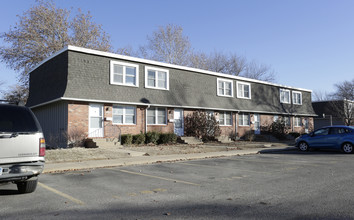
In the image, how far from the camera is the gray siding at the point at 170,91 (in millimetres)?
17453

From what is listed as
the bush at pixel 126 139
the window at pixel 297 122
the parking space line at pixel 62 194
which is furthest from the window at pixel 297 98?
the parking space line at pixel 62 194

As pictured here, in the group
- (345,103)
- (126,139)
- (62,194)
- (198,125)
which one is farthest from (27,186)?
(345,103)

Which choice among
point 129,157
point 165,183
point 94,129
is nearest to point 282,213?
point 165,183

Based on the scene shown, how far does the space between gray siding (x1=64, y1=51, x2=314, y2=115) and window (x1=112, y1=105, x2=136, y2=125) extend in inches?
28.4

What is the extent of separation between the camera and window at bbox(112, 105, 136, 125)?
1909cm

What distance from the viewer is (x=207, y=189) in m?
6.95

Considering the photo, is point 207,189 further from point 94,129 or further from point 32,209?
point 94,129

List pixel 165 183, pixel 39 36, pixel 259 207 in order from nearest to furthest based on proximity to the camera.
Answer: pixel 259 207
pixel 165 183
pixel 39 36

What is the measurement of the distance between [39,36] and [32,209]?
3134 cm

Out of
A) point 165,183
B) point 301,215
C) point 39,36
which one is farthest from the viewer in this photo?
point 39,36

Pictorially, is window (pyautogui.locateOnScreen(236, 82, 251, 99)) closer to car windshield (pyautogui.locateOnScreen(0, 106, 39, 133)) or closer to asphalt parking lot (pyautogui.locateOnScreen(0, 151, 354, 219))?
asphalt parking lot (pyautogui.locateOnScreen(0, 151, 354, 219))

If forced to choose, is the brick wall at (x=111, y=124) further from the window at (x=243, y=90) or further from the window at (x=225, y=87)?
the window at (x=243, y=90)

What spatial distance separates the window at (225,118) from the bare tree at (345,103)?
77.4 feet

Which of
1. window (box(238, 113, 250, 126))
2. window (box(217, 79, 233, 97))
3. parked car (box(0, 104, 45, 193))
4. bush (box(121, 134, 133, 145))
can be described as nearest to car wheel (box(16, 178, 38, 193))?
parked car (box(0, 104, 45, 193))
